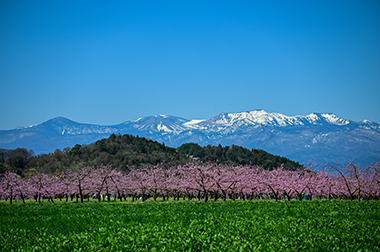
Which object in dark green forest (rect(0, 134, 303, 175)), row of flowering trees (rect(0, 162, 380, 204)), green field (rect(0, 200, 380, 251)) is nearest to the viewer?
green field (rect(0, 200, 380, 251))

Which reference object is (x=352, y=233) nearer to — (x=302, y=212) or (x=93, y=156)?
(x=302, y=212)

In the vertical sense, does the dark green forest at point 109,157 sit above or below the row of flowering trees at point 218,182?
above

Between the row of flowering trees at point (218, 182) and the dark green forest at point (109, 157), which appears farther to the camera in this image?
the dark green forest at point (109, 157)

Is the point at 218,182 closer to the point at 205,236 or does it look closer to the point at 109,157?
the point at 205,236

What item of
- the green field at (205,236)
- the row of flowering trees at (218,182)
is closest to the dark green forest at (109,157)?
the row of flowering trees at (218,182)

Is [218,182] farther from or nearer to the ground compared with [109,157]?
nearer to the ground

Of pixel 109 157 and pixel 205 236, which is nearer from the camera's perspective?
pixel 205 236

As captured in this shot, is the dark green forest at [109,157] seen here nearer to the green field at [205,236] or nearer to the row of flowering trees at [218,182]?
the row of flowering trees at [218,182]

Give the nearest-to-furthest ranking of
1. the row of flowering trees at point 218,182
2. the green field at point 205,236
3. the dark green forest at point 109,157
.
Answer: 1. the green field at point 205,236
2. the row of flowering trees at point 218,182
3. the dark green forest at point 109,157

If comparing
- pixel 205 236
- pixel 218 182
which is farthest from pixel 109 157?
pixel 205 236

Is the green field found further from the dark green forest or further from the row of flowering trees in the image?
the dark green forest

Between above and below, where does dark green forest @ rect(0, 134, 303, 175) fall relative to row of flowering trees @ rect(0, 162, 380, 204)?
above

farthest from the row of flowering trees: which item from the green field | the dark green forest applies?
the dark green forest

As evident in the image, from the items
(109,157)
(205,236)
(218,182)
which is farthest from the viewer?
(109,157)
